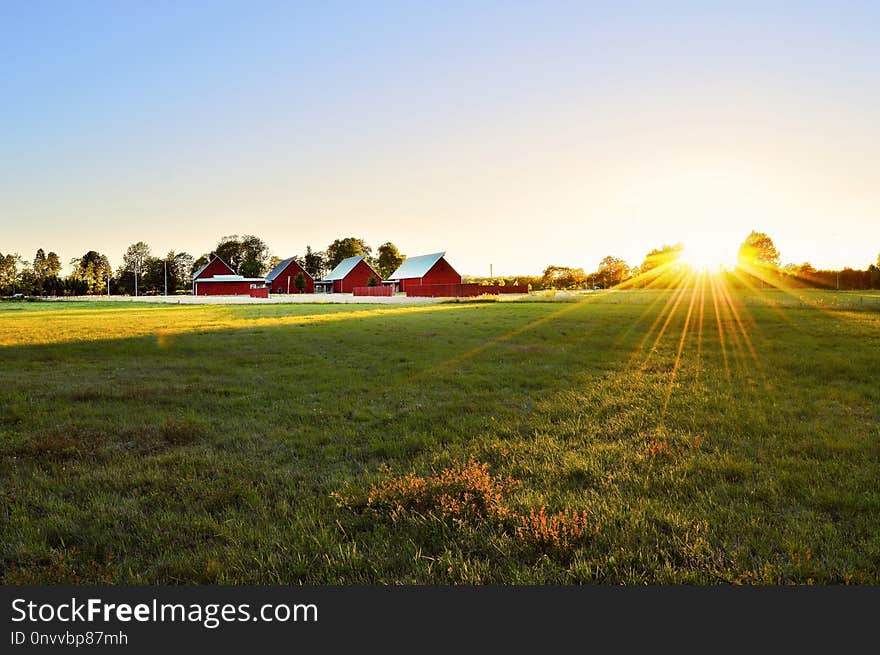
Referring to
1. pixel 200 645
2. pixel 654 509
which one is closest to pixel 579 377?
pixel 654 509

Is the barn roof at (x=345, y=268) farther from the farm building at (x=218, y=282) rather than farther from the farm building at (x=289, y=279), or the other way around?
the farm building at (x=218, y=282)

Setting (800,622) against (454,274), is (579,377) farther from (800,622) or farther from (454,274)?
(454,274)

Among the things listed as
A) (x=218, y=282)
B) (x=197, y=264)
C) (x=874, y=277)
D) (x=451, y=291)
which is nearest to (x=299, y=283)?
(x=218, y=282)

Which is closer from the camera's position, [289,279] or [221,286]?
Result: [221,286]

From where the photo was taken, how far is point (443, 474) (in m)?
4.83

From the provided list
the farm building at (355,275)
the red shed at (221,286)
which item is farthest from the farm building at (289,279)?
the farm building at (355,275)

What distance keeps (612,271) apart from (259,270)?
9056 cm

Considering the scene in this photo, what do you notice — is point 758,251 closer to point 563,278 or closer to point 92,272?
point 563,278

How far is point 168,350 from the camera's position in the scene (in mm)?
15094

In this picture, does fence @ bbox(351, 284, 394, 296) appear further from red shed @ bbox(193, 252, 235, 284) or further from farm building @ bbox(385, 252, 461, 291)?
red shed @ bbox(193, 252, 235, 284)

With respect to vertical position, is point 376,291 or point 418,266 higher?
point 418,266

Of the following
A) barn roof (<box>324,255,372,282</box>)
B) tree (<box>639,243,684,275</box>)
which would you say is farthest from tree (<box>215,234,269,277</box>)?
tree (<box>639,243,684,275</box>)

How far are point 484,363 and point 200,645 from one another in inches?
Answer: 395

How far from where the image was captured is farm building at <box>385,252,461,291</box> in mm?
76250
